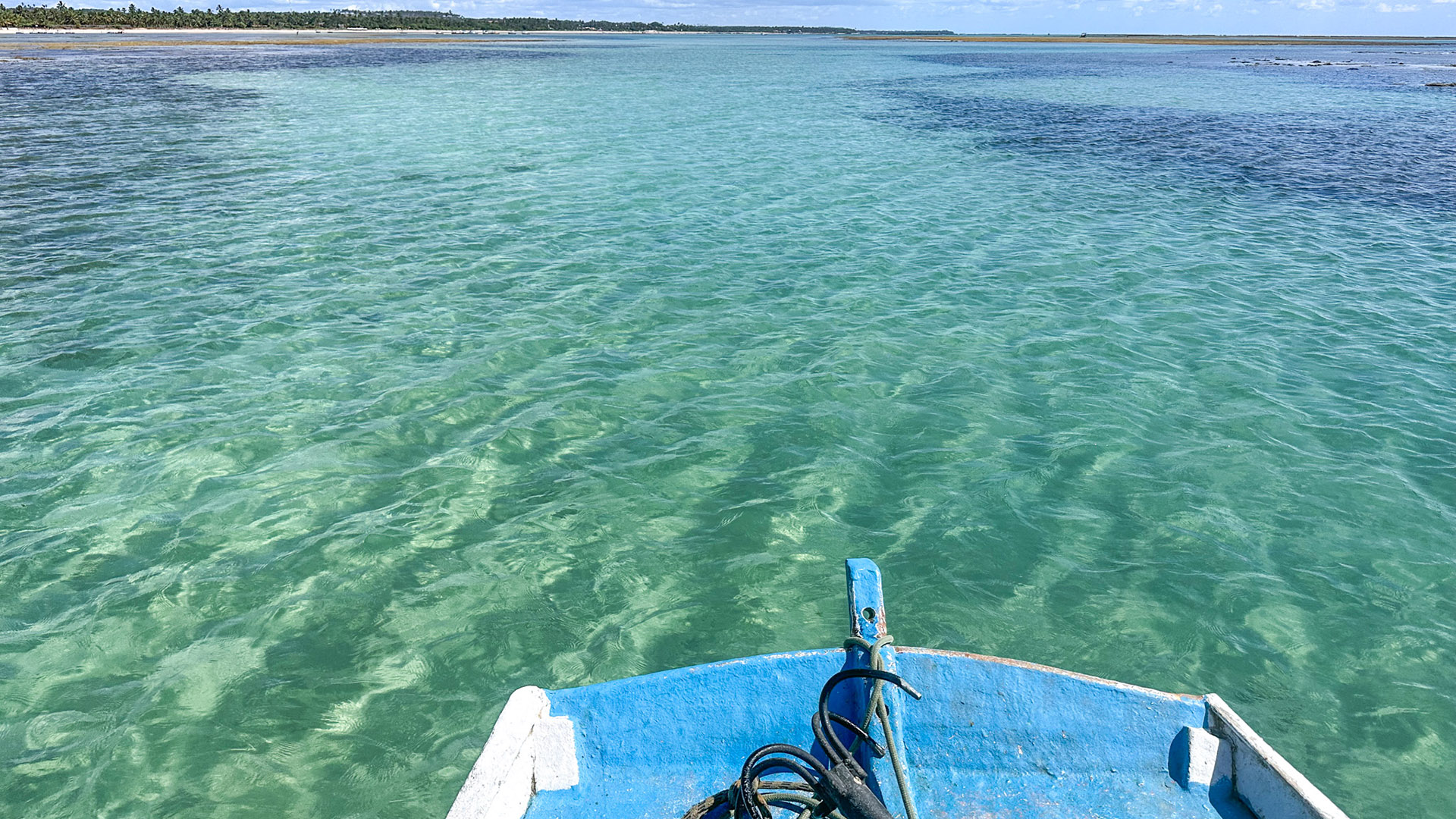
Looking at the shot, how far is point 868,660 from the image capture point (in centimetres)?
474

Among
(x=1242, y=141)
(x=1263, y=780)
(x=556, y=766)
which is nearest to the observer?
(x=1263, y=780)

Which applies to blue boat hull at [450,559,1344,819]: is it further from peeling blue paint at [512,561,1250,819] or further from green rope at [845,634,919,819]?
green rope at [845,634,919,819]

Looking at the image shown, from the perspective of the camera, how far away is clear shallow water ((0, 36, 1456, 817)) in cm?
593

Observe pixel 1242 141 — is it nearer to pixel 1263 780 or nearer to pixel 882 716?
pixel 1263 780

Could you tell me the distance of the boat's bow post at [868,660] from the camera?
14.8ft

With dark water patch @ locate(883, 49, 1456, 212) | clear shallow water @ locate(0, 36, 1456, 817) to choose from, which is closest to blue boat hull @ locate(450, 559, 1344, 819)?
clear shallow water @ locate(0, 36, 1456, 817)

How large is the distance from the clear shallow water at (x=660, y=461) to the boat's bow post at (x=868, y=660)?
5.46ft

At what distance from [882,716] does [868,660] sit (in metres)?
0.39

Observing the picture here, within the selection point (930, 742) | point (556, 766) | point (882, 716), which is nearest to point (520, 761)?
point (556, 766)

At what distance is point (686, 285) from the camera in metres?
14.3

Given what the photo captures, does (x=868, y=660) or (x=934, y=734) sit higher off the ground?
(x=868, y=660)

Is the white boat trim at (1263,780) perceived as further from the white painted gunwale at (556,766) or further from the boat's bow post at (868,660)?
the boat's bow post at (868,660)

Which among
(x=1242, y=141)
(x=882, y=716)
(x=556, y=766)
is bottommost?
(x=556, y=766)

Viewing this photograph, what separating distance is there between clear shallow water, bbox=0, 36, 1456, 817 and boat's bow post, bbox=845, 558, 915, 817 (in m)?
1.66
